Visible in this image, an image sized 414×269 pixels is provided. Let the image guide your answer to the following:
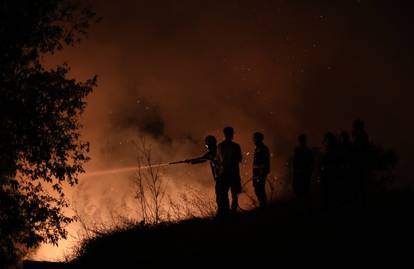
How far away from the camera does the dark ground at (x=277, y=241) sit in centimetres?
731

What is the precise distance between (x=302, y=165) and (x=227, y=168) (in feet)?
6.98

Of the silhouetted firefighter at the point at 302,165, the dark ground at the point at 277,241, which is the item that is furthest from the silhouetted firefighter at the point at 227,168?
the silhouetted firefighter at the point at 302,165

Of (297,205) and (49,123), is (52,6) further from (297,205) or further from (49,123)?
(297,205)

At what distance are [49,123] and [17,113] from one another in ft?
2.22

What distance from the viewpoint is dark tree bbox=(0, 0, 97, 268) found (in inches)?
401

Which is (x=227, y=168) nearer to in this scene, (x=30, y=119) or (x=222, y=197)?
(x=222, y=197)

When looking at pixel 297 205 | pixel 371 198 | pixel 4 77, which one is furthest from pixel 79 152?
pixel 371 198

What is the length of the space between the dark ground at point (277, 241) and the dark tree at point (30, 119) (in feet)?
3.48

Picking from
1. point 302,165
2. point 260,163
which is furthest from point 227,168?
point 302,165

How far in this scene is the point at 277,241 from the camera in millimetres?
8328

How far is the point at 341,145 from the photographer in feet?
34.0

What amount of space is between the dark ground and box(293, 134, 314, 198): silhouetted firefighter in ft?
1.50

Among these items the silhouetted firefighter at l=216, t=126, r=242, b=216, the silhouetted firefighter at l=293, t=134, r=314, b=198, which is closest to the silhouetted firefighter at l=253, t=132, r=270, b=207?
the silhouetted firefighter at l=216, t=126, r=242, b=216

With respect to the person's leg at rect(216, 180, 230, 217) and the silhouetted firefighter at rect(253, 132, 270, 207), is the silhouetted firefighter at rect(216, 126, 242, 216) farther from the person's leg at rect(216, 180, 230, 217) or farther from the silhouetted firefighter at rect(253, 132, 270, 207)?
the silhouetted firefighter at rect(253, 132, 270, 207)
